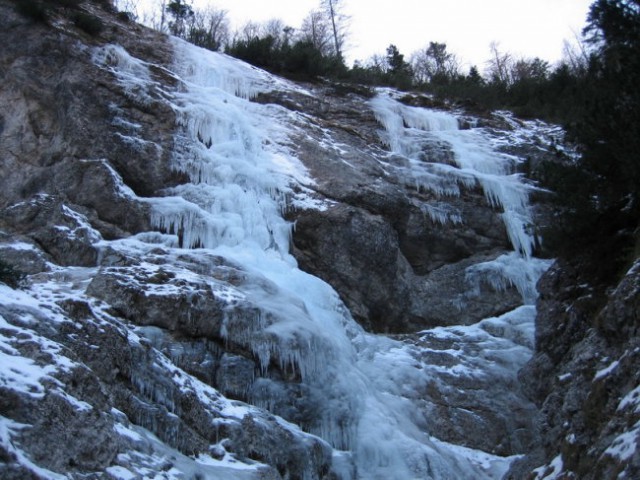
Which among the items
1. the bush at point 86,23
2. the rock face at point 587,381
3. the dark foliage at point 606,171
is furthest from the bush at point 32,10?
the rock face at point 587,381

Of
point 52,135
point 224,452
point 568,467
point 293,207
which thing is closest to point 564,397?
point 568,467

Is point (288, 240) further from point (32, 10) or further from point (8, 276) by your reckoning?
point (32, 10)

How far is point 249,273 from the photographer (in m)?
11.8

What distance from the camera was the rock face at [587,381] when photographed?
642cm

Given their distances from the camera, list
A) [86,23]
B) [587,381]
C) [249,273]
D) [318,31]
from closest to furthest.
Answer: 1. [587,381]
2. [249,273]
3. [86,23]
4. [318,31]

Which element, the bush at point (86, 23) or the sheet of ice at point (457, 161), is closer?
the bush at point (86, 23)

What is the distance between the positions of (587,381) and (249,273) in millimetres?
5910

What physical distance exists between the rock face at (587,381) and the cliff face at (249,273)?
0.41 ft

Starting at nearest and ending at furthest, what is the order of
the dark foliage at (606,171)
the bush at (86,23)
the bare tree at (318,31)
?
the dark foliage at (606,171) → the bush at (86,23) → the bare tree at (318,31)

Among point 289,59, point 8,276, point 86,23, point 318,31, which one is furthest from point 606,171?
point 318,31

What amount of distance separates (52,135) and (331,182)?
20.9 ft

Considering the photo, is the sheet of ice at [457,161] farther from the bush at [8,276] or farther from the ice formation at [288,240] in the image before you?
the bush at [8,276]

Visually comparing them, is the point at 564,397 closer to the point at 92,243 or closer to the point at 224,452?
the point at 224,452

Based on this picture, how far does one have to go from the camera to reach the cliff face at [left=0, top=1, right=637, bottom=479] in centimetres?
730
